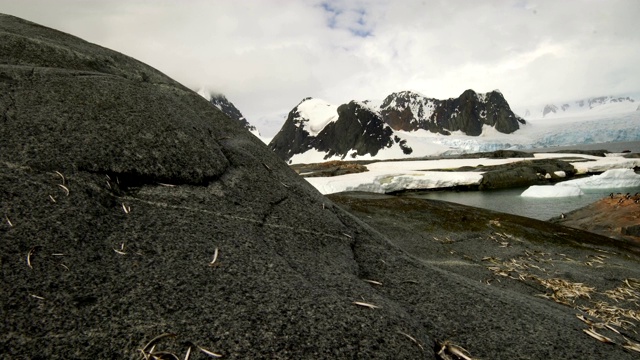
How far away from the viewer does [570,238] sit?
1196 centimetres

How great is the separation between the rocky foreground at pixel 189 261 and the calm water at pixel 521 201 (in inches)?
825

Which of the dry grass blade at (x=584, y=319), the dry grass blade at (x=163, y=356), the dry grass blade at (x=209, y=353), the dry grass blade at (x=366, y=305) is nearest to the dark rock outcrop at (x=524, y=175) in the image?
the dry grass blade at (x=584, y=319)

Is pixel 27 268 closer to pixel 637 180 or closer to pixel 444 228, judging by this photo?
pixel 444 228

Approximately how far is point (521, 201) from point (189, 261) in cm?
3313

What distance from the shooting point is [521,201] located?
102ft

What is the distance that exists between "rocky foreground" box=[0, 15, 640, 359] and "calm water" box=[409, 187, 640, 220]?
20955 millimetres

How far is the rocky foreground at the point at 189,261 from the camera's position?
2896 millimetres

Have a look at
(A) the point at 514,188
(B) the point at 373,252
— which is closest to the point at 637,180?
(A) the point at 514,188

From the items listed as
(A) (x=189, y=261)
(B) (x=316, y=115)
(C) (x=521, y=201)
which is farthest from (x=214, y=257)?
(B) (x=316, y=115)

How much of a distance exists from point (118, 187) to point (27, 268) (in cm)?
149

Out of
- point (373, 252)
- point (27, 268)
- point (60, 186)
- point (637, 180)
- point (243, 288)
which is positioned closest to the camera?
point (27, 268)

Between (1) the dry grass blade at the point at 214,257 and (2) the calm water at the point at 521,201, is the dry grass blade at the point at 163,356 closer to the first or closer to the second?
(1) the dry grass blade at the point at 214,257

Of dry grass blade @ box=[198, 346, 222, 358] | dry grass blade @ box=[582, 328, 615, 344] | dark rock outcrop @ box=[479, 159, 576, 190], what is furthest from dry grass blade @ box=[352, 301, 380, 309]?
dark rock outcrop @ box=[479, 159, 576, 190]

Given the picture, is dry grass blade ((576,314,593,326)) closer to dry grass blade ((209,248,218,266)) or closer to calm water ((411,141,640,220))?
dry grass blade ((209,248,218,266))
